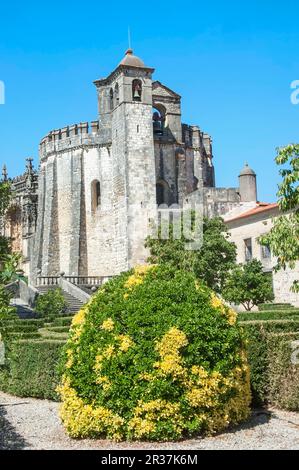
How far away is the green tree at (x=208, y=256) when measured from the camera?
2875 centimetres

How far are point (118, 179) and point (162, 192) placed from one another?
4.50 meters

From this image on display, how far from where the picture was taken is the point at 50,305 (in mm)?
29609

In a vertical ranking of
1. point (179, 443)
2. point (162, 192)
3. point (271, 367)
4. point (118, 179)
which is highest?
point (118, 179)

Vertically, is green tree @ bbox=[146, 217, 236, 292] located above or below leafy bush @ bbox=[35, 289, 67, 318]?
above

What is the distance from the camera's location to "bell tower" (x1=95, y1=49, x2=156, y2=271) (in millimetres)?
37375

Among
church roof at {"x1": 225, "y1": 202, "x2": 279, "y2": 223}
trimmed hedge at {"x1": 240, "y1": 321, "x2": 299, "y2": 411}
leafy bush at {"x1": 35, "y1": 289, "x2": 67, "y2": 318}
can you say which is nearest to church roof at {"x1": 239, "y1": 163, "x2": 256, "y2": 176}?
church roof at {"x1": 225, "y1": 202, "x2": 279, "y2": 223}

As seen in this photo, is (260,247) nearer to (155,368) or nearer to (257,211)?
(257,211)

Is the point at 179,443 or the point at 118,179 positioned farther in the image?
the point at 118,179

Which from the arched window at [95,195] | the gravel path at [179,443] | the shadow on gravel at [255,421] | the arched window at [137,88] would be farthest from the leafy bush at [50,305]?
the shadow on gravel at [255,421]

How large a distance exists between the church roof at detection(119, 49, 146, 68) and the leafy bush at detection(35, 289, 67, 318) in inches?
709

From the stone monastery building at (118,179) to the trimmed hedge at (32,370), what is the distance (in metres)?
24.0

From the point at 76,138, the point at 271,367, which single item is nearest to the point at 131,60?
the point at 76,138

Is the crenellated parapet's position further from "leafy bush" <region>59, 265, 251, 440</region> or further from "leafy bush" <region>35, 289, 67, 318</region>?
"leafy bush" <region>59, 265, 251, 440</region>

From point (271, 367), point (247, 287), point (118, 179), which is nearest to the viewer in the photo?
point (271, 367)
